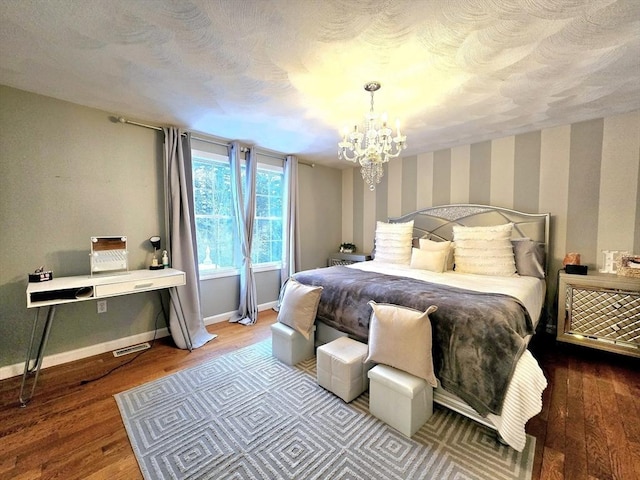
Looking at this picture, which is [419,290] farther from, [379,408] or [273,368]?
[273,368]

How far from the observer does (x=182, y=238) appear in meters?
3.01

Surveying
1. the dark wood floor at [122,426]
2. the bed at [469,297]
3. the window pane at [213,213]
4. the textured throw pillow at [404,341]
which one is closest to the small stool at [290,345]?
the bed at [469,297]

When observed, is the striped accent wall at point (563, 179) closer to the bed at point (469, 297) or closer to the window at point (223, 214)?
the bed at point (469, 297)

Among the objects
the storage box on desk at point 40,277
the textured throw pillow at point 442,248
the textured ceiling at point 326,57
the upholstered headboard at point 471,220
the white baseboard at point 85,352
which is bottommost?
the white baseboard at point 85,352

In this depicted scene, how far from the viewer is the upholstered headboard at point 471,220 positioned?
3.06 meters

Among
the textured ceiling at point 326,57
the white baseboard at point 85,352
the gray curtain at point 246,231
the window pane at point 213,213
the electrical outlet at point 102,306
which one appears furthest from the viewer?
the gray curtain at point 246,231

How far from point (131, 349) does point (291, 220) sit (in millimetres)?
2543

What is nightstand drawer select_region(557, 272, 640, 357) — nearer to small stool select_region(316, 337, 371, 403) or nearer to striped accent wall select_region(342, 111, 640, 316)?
striped accent wall select_region(342, 111, 640, 316)

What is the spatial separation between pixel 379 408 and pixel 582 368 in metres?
2.08

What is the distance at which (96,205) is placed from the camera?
2590 millimetres

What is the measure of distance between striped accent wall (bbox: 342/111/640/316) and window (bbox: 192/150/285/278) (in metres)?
2.34

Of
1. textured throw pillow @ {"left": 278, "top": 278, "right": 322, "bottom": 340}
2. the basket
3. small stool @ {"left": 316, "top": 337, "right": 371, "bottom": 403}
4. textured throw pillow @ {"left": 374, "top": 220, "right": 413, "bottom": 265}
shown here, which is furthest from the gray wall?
the basket

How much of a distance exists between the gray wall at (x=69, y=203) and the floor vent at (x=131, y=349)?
141mm

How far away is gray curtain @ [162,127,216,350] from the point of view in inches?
111
